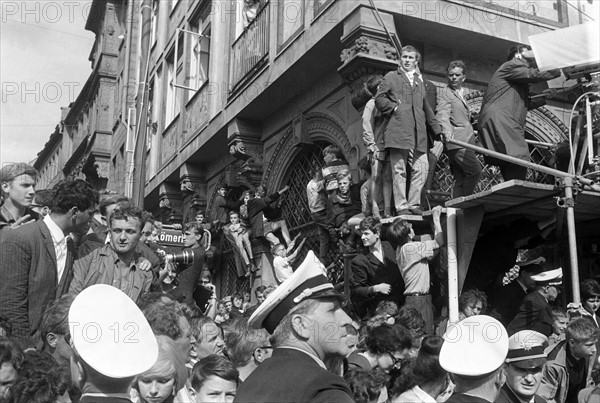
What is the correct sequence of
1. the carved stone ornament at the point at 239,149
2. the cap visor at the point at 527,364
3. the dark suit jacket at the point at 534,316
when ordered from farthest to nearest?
the carved stone ornament at the point at 239,149, the dark suit jacket at the point at 534,316, the cap visor at the point at 527,364

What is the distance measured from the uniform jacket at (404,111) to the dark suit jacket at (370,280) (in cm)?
138

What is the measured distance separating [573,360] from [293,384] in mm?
4051

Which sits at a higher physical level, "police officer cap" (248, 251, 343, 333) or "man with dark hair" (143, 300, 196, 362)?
"police officer cap" (248, 251, 343, 333)

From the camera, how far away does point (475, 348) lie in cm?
362

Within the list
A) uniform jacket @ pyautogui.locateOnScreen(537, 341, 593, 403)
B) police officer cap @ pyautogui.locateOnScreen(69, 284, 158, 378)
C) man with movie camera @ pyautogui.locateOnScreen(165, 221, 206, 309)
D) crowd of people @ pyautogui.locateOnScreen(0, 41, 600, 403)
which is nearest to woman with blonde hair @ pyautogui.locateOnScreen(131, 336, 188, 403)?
crowd of people @ pyautogui.locateOnScreen(0, 41, 600, 403)

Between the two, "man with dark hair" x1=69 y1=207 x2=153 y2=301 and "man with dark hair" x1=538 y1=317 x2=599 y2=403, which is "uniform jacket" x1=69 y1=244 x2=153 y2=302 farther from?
"man with dark hair" x1=538 y1=317 x2=599 y2=403

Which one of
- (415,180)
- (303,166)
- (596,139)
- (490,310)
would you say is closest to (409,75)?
(415,180)

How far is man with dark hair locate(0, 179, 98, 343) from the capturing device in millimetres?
4410

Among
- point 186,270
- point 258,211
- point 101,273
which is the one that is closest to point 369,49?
point 186,270

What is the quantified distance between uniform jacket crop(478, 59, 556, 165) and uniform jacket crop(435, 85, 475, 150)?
1.91 ft

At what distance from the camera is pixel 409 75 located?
8219mm

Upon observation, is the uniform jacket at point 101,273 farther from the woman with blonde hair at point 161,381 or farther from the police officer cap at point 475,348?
the police officer cap at point 475,348

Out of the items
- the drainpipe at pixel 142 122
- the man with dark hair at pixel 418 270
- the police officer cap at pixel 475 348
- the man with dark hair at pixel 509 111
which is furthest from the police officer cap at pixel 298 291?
the drainpipe at pixel 142 122

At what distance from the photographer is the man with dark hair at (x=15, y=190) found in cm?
500
